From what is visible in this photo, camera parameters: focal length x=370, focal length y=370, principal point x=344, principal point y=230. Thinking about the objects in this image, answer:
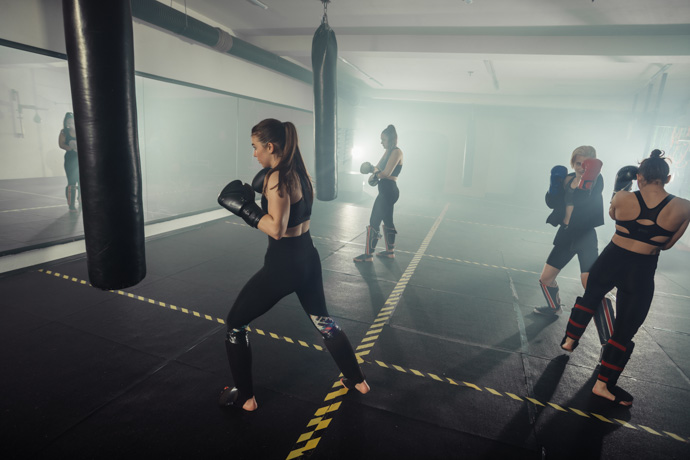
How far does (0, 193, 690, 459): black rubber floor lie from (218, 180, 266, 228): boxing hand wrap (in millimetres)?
1449

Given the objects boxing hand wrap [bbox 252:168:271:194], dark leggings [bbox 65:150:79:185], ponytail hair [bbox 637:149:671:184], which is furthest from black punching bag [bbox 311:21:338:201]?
dark leggings [bbox 65:150:79:185]

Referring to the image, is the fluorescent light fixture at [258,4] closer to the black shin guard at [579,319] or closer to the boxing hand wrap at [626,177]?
the boxing hand wrap at [626,177]

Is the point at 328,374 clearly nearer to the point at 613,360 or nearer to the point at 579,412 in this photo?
the point at 579,412

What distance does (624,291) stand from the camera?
296 cm

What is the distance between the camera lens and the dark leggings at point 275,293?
95.8 inches

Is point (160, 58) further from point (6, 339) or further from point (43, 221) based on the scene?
point (6, 339)

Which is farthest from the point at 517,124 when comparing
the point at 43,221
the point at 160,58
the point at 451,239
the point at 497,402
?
the point at 43,221

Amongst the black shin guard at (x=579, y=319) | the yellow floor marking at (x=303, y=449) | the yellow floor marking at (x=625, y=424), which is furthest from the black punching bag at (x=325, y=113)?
the yellow floor marking at (x=625, y=424)

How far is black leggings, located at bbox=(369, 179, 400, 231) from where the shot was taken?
238 inches

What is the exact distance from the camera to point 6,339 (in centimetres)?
337

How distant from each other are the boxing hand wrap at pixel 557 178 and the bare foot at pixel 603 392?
81.6 inches

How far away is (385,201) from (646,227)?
3684 mm

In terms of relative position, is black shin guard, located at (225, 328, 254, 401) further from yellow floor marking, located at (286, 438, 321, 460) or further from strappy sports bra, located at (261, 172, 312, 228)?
strappy sports bra, located at (261, 172, 312, 228)

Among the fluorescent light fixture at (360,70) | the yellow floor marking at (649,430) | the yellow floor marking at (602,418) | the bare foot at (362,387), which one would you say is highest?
the fluorescent light fixture at (360,70)
